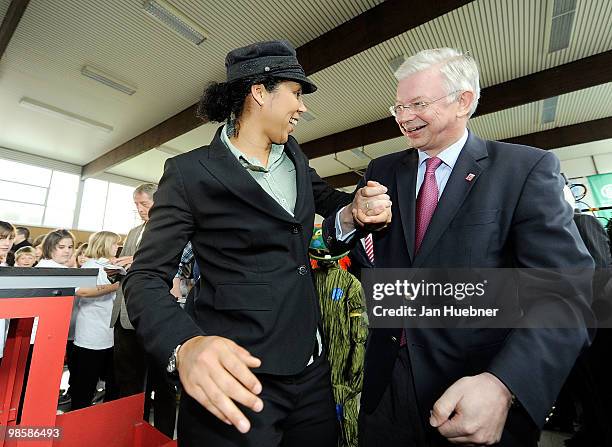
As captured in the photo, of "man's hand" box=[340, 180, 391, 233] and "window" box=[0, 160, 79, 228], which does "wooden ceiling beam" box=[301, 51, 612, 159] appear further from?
"window" box=[0, 160, 79, 228]

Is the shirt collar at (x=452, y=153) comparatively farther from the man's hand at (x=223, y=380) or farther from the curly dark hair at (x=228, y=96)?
the man's hand at (x=223, y=380)

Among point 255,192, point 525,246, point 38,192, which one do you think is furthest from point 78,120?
point 525,246

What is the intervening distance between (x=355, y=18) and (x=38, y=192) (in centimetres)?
1282

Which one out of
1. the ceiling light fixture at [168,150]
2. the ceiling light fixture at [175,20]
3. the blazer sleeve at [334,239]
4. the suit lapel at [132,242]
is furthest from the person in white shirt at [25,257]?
the ceiling light fixture at [168,150]

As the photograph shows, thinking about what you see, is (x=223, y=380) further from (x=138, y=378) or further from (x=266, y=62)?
(x=138, y=378)

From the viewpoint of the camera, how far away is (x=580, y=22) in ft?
16.5

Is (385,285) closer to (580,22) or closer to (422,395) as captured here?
(422,395)

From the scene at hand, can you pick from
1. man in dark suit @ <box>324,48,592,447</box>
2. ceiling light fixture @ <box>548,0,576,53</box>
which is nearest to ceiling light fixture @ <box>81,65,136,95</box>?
man in dark suit @ <box>324,48,592,447</box>

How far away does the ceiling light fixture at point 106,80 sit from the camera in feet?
20.9

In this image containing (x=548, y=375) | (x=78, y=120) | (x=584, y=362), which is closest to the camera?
(x=548, y=375)

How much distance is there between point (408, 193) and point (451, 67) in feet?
1.59

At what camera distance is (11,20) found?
500 centimetres

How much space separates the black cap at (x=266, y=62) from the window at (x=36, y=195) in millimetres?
13555

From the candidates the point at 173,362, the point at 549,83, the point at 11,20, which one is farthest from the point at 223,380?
the point at 549,83
